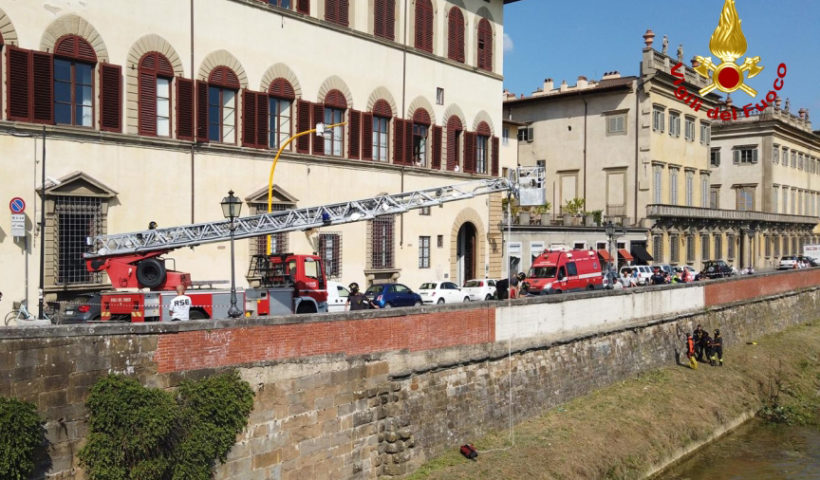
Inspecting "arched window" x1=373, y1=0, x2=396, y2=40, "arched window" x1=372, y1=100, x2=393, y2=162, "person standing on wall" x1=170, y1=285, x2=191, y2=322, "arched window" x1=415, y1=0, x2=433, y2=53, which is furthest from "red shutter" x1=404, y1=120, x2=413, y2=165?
"person standing on wall" x1=170, y1=285, x2=191, y2=322

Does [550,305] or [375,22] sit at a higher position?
[375,22]

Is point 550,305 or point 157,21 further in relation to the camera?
point 157,21

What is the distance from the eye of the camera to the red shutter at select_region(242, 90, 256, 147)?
1158 inches

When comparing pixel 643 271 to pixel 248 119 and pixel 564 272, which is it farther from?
pixel 248 119

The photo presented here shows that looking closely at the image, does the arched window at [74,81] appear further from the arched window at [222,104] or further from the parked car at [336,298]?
the parked car at [336,298]

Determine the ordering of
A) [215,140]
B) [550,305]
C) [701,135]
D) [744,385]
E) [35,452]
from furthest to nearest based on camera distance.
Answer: [701,135] → [744,385] → [215,140] → [550,305] → [35,452]

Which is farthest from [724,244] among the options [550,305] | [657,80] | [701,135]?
[550,305]

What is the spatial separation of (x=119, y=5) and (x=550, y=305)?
16.8 m

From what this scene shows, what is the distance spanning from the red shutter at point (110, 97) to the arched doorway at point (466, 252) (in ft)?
66.7

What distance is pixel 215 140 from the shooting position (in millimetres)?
28766

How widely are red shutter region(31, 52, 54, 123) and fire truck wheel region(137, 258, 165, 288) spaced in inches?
278

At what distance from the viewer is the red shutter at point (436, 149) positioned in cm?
3812

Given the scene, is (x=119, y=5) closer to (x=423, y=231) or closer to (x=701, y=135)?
(x=423, y=231)

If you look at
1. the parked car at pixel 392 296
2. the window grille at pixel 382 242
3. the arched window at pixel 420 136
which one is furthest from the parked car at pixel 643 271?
the parked car at pixel 392 296
